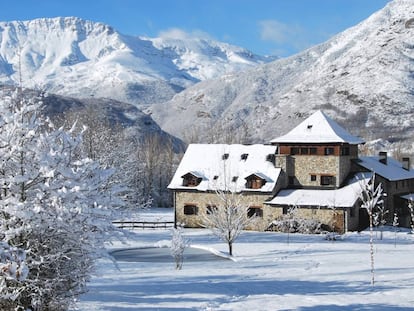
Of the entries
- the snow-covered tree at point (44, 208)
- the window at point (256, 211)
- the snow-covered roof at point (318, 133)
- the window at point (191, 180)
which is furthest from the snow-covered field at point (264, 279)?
the window at point (191, 180)

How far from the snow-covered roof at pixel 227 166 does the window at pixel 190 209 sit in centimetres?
162

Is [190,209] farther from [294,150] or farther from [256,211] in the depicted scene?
[294,150]

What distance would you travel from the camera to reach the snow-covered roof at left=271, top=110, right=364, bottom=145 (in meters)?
47.8

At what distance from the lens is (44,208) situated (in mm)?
14211

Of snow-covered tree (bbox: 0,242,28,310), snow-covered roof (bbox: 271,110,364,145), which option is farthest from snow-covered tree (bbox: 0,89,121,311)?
snow-covered roof (bbox: 271,110,364,145)

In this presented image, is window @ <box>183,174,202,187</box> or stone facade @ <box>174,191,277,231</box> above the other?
window @ <box>183,174,202,187</box>

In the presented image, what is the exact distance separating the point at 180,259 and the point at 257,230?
699 inches

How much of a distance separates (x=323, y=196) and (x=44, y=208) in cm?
3448

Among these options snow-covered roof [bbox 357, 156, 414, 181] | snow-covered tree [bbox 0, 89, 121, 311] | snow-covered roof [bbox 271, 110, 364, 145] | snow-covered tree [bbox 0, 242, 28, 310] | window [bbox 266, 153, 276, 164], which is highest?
snow-covered roof [bbox 271, 110, 364, 145]

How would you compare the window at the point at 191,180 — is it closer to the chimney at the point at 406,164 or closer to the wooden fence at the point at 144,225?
the wooden fence at the point at 144,225

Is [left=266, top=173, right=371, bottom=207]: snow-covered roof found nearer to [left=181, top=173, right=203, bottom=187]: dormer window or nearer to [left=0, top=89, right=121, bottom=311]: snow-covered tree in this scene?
[left=181, top=173, right=203, bottom=187]: dormer window

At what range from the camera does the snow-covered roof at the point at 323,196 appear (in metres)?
44.5

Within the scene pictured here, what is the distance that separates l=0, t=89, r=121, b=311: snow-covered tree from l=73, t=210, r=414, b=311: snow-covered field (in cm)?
192

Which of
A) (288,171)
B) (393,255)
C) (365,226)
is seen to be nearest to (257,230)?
(288,171)
